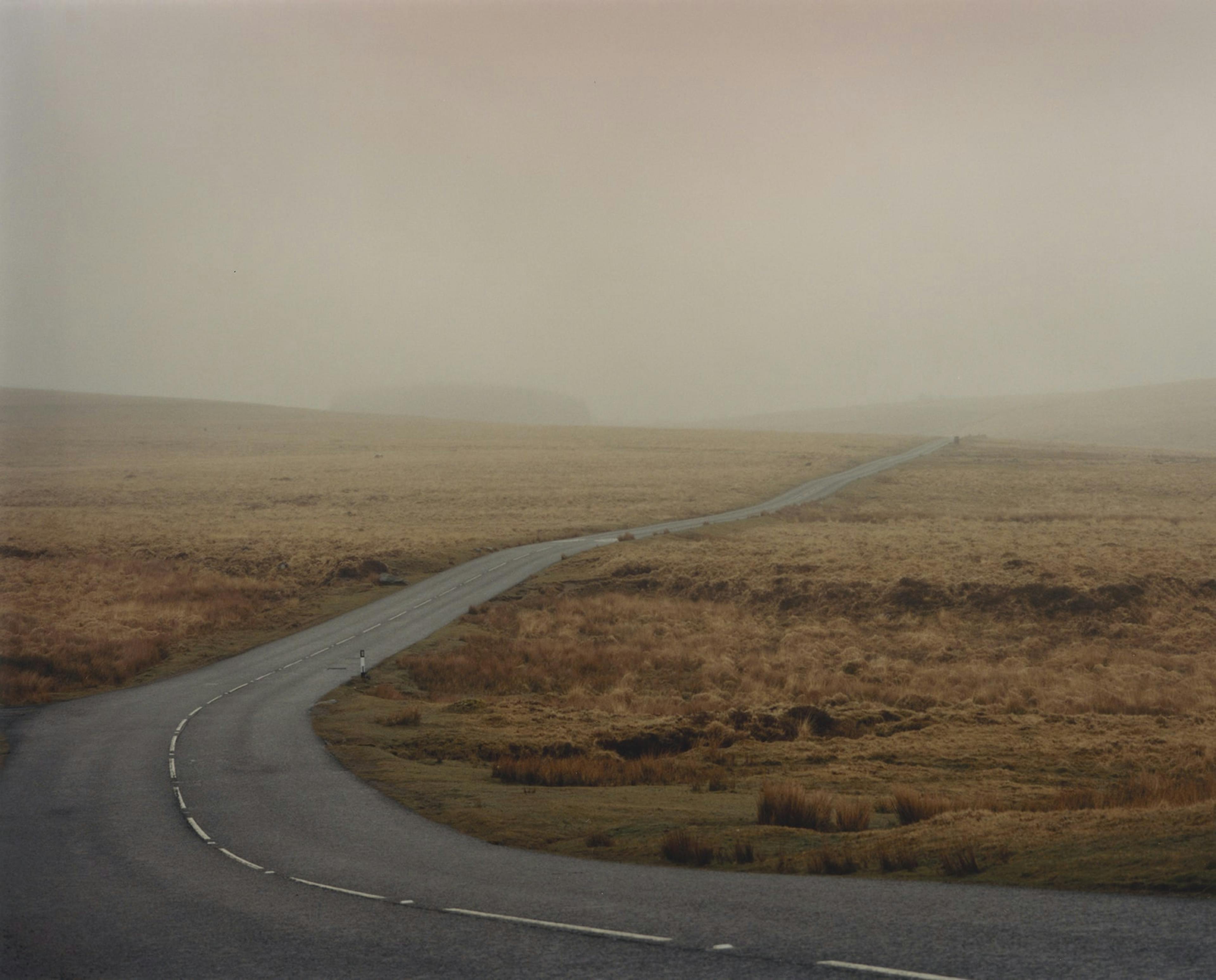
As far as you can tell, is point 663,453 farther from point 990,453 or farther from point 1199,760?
point 1199,760

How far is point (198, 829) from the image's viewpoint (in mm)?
14664

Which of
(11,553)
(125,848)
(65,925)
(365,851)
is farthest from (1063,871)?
(11,553)

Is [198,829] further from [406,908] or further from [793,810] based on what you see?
[793,810]

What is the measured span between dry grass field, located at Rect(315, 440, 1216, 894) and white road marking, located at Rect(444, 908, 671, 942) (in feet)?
9.08

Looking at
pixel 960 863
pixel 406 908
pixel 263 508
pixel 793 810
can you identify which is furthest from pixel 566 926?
pixel 263 508

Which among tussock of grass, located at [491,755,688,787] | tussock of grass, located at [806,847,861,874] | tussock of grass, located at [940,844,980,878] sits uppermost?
tussock of grass, located at [940,844,980,878]

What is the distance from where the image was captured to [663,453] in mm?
114375

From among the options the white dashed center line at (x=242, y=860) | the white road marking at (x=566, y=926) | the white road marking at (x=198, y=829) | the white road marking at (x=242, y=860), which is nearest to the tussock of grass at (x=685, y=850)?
the white road marking at (x=566, y=926)

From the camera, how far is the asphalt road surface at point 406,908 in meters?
8.73

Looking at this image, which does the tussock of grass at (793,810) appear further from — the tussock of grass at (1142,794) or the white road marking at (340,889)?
the white road marking at (340,889)

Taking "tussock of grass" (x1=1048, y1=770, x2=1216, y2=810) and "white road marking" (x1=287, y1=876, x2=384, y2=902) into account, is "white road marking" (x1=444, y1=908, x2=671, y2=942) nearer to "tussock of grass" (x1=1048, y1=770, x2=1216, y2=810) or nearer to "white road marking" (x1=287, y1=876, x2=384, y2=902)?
"white road marking" (x1=287, y1=876, x2=384, y2=902)

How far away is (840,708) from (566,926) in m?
15.7

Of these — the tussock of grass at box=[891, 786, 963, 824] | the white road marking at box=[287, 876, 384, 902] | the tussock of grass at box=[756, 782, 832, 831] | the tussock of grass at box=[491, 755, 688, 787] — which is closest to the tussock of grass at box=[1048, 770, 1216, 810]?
the tussock of grass at box=[891, 786, 963, 824]

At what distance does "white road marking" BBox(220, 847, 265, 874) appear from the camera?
41.8 feet
